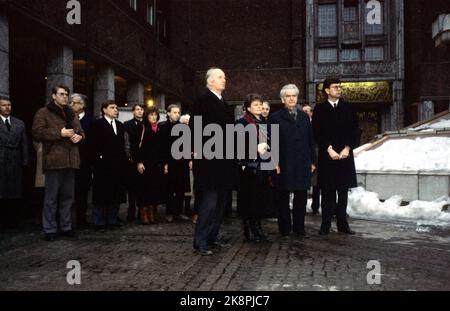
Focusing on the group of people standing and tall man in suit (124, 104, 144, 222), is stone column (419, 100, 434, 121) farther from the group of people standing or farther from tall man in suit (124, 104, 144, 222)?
tall man in suit (124, 104, 144, 222)

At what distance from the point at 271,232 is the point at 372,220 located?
220cm

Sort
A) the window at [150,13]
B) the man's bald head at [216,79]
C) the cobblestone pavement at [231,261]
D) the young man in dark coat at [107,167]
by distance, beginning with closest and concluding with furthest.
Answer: the cobblestone pavement at [231,261] < the man's bald head at [216,79] < the young man in dark coat at [107,167] < the window at [150,13]

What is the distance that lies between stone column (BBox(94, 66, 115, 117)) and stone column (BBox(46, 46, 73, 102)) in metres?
2.67

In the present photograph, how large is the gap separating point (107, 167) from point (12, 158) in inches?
65.5

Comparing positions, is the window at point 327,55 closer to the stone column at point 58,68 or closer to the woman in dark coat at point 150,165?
the stone column at point 58,68

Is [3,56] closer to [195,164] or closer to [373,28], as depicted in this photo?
[195,164]

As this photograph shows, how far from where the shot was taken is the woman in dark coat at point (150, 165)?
795 cm

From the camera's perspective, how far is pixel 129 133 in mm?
8398

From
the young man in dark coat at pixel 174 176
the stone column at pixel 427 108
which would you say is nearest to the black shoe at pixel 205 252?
the young man in dark coat at pixel 174 176

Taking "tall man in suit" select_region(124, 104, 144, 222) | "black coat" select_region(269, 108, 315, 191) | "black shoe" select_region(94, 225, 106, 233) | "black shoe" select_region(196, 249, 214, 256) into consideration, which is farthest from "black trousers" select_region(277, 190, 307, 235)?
"tall man in suit" select_region(124, 104, 144, 222)

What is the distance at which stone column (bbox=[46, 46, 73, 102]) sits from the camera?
11.2 meters

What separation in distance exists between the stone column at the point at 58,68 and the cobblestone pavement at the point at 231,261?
16.7 ft
